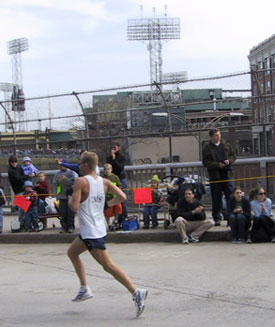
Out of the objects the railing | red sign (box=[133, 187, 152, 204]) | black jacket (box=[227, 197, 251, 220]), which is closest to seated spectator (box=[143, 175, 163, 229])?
red sign (box=[133, 187, 152, 204])

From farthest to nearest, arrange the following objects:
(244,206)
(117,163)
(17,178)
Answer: (17,178) < (117,163) < (244,206)

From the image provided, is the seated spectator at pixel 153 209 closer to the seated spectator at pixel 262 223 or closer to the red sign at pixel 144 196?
the red sign at pixel 144 196

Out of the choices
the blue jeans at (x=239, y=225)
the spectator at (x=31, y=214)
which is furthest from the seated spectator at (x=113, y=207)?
the blue jeans at (x=239, y=225)

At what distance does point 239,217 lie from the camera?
1048cm

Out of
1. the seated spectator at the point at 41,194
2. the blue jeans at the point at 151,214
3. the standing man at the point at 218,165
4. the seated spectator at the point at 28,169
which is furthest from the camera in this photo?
the seated spectator at the point at 28,169

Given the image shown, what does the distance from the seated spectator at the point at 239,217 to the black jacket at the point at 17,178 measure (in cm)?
518

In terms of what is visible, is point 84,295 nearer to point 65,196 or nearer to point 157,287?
point 157,287

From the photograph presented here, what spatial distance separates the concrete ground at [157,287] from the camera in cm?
601

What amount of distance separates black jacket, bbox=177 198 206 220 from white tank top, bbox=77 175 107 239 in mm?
4719

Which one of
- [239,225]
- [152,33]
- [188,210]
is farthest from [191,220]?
[152,33]

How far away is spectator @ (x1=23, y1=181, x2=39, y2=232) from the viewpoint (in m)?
12.7

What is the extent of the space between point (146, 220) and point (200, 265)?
3412 millimetres

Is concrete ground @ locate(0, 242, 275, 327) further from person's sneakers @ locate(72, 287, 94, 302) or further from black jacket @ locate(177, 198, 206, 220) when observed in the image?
black jacket @ locate(177, 198, 206, 220)

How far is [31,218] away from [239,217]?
4.95 metres
